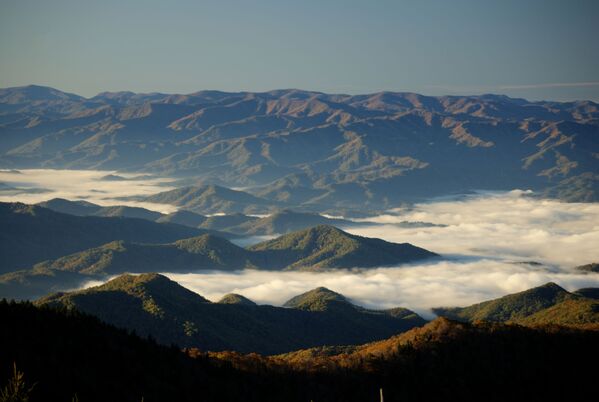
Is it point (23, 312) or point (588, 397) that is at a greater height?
point (23, 312)

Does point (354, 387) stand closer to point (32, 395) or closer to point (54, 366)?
point (54, 366)

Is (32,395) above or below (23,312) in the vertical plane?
below

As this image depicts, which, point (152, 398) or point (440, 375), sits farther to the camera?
point (440, 375)

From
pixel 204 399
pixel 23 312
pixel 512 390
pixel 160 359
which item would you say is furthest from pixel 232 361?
pixel 512 390

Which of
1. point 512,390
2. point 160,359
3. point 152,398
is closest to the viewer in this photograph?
point 152,398

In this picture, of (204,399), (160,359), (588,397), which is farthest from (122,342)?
(588,397)

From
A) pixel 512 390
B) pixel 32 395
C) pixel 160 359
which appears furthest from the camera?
pixel 512 390

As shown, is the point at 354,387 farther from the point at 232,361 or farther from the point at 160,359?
the point at 160,359

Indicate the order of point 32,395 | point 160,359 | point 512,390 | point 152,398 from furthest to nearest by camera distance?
point 512,390 → point 160,359 → point 152,398 → point 32,395

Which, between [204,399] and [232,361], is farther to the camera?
[232,361]
